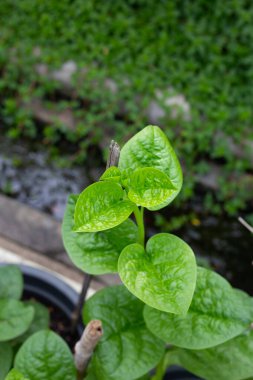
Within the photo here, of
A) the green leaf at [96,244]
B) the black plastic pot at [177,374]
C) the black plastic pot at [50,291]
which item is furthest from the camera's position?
the black plastic pot at [50,291]

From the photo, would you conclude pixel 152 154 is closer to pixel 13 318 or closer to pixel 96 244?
pixel 96 244

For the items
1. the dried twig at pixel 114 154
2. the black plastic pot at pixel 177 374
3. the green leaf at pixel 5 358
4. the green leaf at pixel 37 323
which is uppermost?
the dried twig at pixel 114 154

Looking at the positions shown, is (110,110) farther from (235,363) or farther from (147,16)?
(235,363)

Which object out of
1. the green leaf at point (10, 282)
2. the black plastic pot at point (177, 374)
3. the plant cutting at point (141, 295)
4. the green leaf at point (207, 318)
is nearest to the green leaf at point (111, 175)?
the plant cutting at point (141, 295)

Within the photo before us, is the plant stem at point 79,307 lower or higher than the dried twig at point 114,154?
lower

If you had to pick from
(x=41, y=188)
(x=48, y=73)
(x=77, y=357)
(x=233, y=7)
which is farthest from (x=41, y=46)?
(x=77, y=357)

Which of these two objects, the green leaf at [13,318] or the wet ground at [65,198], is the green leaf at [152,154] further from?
A: the wet ground at [65,198]

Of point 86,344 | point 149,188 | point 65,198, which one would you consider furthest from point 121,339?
point 65,198

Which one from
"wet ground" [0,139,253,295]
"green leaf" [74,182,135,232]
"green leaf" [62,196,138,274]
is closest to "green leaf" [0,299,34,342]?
"green leaf" [62,196,138,274]
